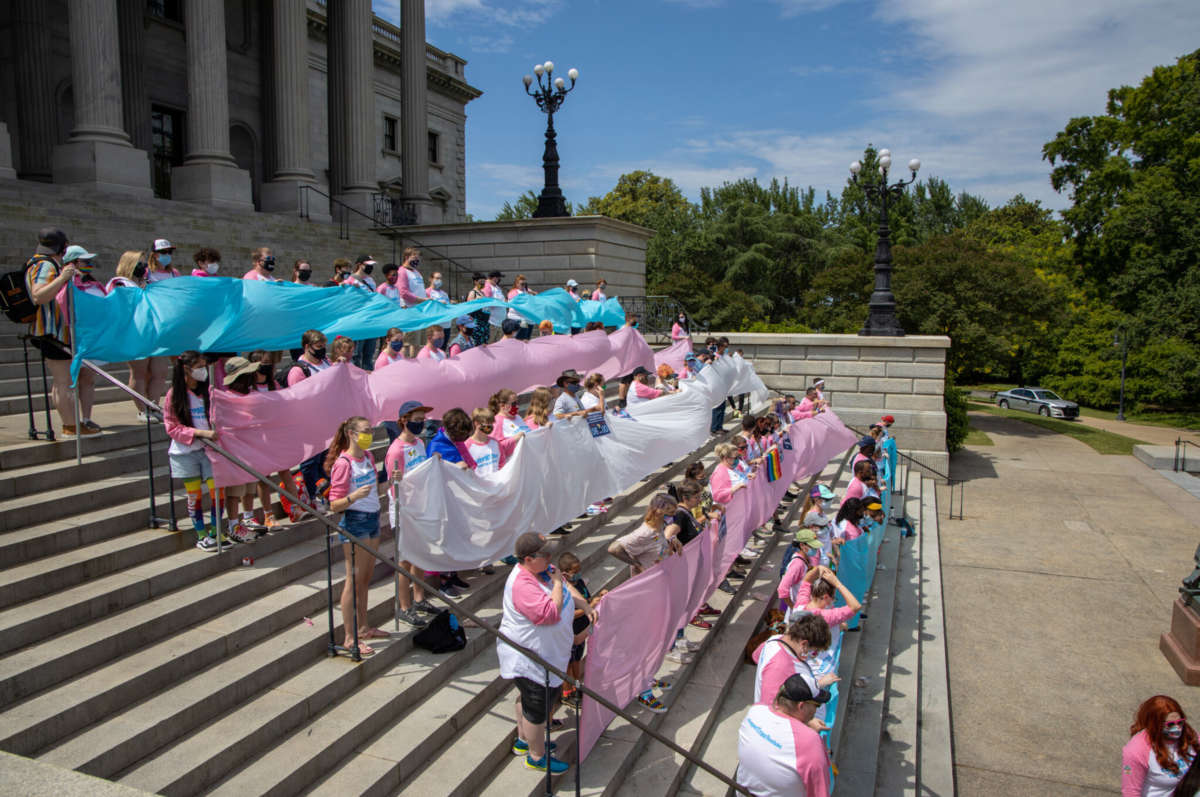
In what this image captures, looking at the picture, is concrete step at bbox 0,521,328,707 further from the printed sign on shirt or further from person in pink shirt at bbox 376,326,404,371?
the printed sign on shirt

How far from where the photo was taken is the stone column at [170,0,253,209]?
1869 centimetres

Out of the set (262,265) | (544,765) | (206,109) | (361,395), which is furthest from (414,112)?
(544,765)

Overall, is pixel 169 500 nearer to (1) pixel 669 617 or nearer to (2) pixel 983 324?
(1) pixel 669 617

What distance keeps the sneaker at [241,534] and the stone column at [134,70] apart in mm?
20629

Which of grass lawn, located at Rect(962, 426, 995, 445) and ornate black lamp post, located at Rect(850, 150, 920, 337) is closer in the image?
ornate black lamp post, located at Rect(850, 150, 920, 337)

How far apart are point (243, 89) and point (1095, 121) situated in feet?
162

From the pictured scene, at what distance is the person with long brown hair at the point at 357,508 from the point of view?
6.30 meters

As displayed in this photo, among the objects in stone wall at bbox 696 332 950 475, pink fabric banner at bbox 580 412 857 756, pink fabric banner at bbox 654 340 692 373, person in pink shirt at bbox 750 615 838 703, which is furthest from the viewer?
stone wall at bbox 696 332 950 475

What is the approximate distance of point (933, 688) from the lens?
397 inches

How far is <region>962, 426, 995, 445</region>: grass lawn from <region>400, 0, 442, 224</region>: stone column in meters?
21.0

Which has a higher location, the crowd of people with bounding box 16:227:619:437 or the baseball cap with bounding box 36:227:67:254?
the baseball cap with bounding box 36:227:67:254

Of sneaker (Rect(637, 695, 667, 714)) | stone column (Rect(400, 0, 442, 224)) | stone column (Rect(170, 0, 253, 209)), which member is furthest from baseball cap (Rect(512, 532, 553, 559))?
stone column (Rect(400, 0, 442, 224))

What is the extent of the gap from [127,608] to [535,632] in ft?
10.4

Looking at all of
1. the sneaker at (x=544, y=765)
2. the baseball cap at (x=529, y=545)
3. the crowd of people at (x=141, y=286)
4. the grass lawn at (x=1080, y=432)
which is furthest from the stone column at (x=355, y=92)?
the grass lawn at (x=1080, y=432)
